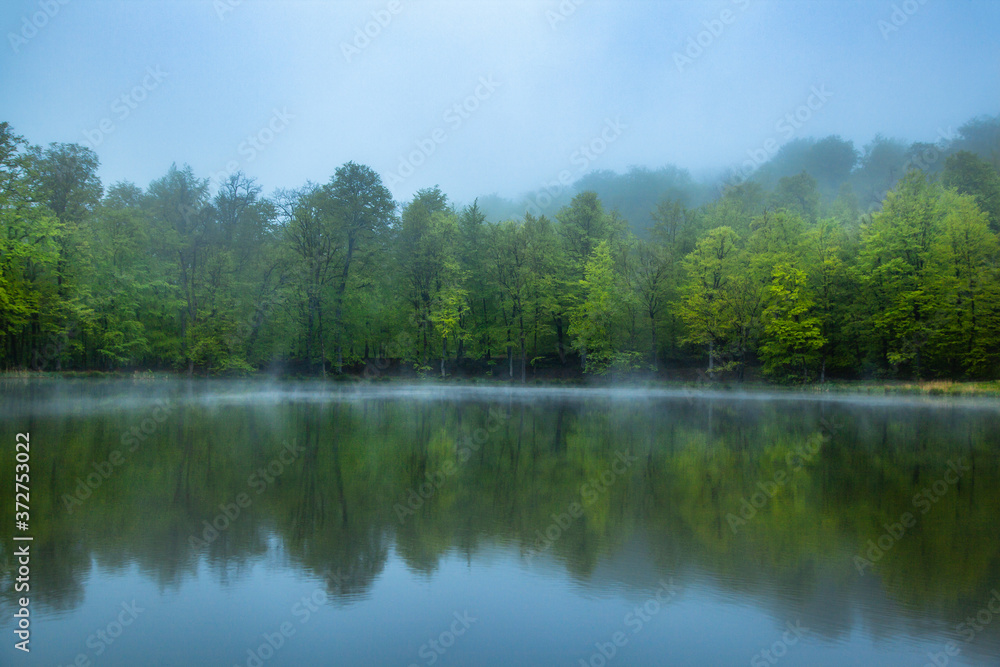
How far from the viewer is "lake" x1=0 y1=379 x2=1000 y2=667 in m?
5.49

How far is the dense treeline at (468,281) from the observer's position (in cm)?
4422

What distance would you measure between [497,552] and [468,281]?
51.8 m

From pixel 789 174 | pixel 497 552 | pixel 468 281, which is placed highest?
pixel 789 174

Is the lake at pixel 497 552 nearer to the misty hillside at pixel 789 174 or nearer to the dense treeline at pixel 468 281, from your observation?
the dense treeline at pixel 468 281

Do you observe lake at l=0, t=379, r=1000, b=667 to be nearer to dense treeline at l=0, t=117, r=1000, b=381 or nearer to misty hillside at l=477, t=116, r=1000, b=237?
dense treeline at l=0, t=117, r=1000, b=381

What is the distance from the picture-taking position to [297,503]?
395 inches

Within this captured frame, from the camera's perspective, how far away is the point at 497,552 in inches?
311

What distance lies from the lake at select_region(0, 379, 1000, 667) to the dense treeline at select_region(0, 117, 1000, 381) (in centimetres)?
3133

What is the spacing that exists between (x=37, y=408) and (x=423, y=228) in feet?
115

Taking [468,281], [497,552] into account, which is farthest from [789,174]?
[497,552]

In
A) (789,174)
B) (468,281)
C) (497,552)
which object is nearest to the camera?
(497,552)

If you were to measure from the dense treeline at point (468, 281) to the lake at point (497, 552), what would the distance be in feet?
103

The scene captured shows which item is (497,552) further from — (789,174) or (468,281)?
(789,174)

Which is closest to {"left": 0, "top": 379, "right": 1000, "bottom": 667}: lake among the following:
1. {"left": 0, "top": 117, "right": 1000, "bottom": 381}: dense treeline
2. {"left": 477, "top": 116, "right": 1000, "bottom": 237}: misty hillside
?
{"left": 0, "top": 117, "right": 1000, "bottom": 381}: dense treeline
